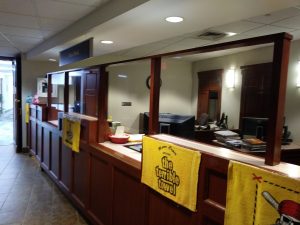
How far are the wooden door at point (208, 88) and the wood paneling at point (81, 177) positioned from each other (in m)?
4.05

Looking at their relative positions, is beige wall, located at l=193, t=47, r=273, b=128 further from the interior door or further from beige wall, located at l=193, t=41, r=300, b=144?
the interior door

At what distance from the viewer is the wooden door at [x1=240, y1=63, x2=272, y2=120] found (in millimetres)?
5129

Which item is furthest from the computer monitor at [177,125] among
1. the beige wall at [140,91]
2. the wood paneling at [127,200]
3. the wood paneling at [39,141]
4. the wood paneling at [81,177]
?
the beige wall at [140,91]

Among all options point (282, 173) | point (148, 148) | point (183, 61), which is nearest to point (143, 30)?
point (148, 148)

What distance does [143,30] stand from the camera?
342cm

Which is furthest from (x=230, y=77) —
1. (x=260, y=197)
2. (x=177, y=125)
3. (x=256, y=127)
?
(x=260, y=197)

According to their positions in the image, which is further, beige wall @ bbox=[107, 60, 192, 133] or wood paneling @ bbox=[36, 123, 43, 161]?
beige wall @ bbox=[107, 60, 192, 133]

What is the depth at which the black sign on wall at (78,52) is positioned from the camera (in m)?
3.80

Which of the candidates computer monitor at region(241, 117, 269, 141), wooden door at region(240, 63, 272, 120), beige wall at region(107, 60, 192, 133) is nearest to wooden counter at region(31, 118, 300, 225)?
→ computer monitor at region(241, 117, 269, 141)

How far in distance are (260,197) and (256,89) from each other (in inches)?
180

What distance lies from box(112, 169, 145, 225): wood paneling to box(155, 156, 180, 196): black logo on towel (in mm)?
310

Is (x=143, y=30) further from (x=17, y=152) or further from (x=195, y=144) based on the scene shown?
(x=17, y=152)

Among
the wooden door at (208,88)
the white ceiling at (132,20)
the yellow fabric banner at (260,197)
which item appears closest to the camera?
the yellow fabric banner at (260,197)

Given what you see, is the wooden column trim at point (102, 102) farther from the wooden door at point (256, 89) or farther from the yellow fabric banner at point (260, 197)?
the wooden door at point (256, 89)
